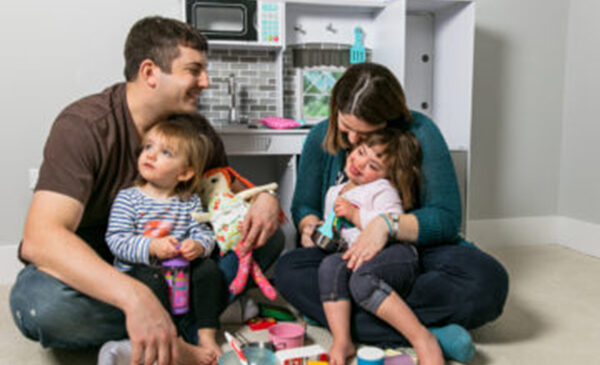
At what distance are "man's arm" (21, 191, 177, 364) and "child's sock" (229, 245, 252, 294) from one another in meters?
0.45

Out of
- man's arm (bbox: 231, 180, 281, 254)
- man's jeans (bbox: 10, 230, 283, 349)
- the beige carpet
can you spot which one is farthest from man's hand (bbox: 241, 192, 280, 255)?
man's jeans (bbox: 10, 230, 283, 349)

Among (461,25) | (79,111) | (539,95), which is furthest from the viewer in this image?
(539,95)

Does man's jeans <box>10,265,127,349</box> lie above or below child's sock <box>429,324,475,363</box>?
above

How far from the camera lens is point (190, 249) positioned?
160 cm

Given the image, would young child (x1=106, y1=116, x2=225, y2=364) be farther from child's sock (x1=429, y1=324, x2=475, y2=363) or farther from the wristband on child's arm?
child's sock (x1=429, y1=324, x2=475, y2=363)

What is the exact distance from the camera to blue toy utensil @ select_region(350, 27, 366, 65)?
2795 mm

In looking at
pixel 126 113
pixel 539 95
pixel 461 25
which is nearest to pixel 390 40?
pixel 461 25

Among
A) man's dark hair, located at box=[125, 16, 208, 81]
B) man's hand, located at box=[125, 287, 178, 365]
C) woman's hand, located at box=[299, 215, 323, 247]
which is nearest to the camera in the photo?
man's hand, located at box=[125, 287, 178, 365]

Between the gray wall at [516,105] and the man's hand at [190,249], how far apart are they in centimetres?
189

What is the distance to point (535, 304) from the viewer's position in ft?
7.00

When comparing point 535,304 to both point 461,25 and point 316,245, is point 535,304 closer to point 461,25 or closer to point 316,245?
point 316,245

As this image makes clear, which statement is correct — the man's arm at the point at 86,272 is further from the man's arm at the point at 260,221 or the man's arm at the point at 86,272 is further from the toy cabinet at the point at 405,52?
the toy cabinet at the point at 405,52

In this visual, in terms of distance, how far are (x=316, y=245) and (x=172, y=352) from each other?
27.9 inches

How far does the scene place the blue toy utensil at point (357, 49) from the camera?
279 centimetres
